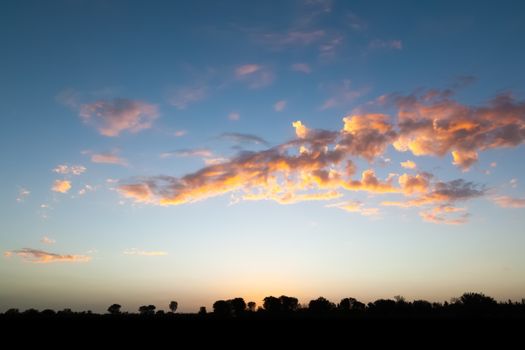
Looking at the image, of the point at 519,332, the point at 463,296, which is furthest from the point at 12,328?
the point at 463,296

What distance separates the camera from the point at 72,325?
36.3 meters

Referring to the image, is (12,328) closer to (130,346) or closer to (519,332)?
(130,346)

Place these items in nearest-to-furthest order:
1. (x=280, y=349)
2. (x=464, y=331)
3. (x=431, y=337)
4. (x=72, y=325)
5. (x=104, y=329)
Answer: (x=280, y=349) < (x=431, y=337) < (x=464, y=331) < (x=104, y=329) < (x=72, y=325)

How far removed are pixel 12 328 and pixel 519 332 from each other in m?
Result: 39.3

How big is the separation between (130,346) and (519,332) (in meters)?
27.6

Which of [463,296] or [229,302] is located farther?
[229,302]

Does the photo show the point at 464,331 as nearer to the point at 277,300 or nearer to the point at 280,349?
the point at 280,349

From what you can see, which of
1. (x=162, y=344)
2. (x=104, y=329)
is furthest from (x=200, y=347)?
(x=104, y=329)

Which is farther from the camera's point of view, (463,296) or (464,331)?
(463,296)

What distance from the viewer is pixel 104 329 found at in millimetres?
33688

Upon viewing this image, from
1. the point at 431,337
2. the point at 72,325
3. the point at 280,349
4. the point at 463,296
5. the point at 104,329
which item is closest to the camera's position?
the point at 280,349

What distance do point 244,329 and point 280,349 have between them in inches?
398

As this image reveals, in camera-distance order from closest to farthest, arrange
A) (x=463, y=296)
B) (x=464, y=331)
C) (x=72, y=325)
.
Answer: (x=464, y=331) < (x=72, y=325) < (x=463, y=296)

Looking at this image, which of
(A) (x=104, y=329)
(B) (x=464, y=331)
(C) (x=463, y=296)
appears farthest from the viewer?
(C) (x=463, y=296)
